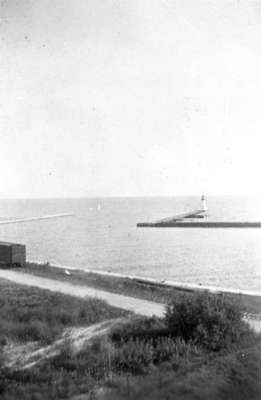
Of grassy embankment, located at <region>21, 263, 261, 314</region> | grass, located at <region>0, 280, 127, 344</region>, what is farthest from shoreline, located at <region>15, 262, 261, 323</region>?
grass, located at <region>0, 280, 127, 344</region>

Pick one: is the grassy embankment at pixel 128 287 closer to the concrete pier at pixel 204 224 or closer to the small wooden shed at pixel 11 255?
the small wooden shed at pixel 11 255

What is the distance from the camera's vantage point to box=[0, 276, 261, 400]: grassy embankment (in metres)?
9.85

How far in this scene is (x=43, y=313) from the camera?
51.4 feet

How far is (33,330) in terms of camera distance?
13.8 meters

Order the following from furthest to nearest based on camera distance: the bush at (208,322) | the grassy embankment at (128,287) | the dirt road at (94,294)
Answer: the grassy embankment at (128,287)
the dirt road at (94,294)
the bush at (208,322)

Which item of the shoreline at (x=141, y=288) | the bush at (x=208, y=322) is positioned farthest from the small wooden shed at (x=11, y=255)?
the bush at (x=208, y=322)

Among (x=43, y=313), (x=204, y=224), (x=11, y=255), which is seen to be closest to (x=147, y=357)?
(x=43, y=313)

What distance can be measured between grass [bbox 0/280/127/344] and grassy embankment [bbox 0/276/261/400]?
3 cm

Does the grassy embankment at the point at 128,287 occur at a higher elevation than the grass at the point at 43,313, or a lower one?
lower

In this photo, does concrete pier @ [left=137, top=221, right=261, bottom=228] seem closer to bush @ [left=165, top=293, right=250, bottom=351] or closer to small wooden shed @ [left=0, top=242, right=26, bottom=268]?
small wooden shed @ [left=0, top=242, right=26, bottom=268]

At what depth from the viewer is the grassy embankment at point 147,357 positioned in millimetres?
9852

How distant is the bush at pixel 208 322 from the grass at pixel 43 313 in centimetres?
302

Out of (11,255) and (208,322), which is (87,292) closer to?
(208,322)

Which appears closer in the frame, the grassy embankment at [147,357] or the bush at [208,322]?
the grassy embankment at [147,357]
